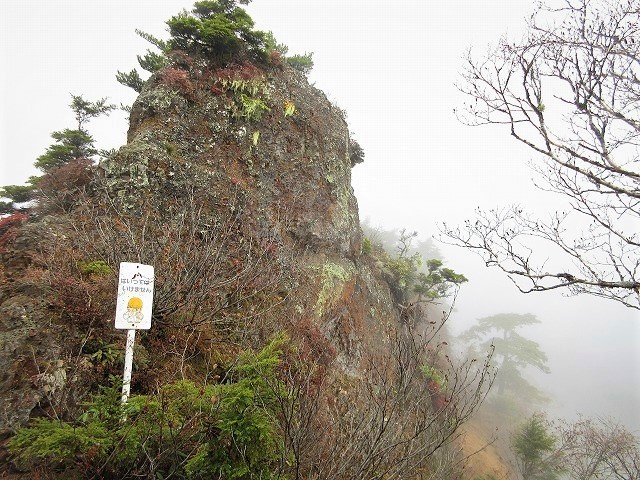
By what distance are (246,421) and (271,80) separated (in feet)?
39.3

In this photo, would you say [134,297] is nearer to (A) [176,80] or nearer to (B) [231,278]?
(B) [231,278]

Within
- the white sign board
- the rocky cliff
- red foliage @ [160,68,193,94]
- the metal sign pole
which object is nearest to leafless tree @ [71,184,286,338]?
the rocky cliff

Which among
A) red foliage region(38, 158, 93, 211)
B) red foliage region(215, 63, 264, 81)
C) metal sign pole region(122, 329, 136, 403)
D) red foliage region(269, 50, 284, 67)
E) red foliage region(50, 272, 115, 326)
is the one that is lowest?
metal sign pole region(122, 329, 136, 403)

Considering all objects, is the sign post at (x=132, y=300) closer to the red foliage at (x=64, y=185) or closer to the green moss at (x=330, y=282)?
the red foliage at (x=64, y=185)

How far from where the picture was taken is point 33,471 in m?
2.74

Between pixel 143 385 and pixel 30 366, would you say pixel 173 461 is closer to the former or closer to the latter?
pixel 143 385

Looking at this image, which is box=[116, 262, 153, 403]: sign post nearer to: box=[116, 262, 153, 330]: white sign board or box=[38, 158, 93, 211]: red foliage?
box=[116, 262, 153, 330]: white sign board

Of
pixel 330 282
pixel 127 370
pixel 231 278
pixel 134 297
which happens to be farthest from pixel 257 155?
pixel 127 370

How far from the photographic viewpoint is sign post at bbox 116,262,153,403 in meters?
3.53

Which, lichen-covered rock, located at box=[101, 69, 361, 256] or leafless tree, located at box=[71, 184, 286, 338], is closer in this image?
leafless tree, located at box=[71, 184, 286, 338]

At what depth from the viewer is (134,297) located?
3697 millimetres

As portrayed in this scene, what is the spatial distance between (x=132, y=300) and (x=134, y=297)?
4cm

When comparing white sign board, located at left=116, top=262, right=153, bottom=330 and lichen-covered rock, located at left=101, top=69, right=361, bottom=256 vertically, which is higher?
lichen-covered rock, located at left=101, top=69, right=361, bottom=256

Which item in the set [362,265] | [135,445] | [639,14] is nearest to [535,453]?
[362,265]
